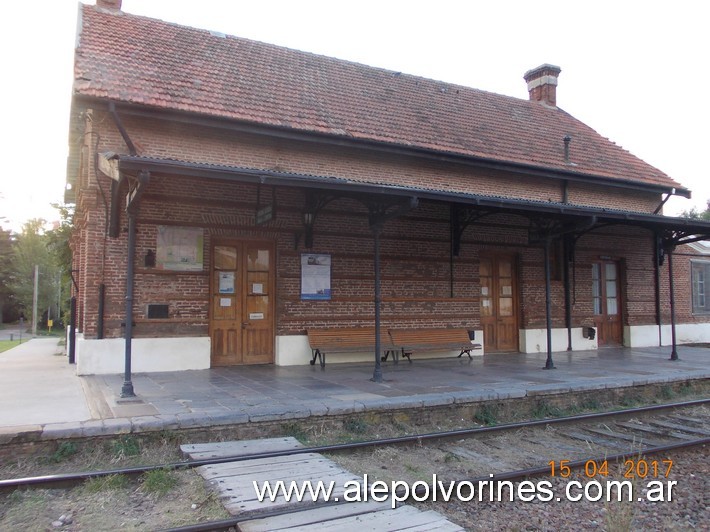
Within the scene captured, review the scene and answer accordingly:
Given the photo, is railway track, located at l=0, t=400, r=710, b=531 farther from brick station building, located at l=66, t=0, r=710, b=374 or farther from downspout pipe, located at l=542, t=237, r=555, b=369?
brick station building, located at l=66, t=0, r=710, b=374

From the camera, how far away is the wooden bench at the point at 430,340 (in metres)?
11.6

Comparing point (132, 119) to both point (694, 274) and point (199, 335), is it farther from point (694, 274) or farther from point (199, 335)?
point (694, 274)

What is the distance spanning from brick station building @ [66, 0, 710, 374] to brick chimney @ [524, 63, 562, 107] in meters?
2.97

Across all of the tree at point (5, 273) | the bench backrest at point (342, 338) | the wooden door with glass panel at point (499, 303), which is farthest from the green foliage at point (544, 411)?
the tree at point (5, 273)

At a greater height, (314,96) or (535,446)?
(314,96)

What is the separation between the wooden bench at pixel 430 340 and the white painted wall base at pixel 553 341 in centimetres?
193

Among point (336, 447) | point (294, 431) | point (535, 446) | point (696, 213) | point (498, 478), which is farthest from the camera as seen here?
point (696, 213)

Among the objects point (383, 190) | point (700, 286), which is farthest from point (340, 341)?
point (700, 286)

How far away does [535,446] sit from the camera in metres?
6.79

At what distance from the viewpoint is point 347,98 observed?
13.3 meters

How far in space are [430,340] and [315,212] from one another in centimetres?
382

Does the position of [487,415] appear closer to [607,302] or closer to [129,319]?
[129,319]

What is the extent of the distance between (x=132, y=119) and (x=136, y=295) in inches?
122

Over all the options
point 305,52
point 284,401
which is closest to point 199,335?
point 284,401
